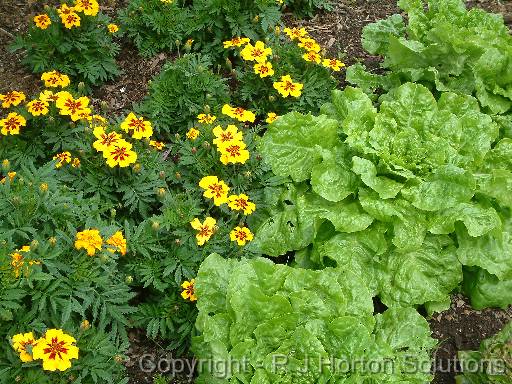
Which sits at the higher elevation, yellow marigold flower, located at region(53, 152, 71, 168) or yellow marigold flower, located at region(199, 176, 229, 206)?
yellow marigold flower, located at region(53, 152, 71, 168)

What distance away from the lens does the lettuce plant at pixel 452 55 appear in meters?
4.43

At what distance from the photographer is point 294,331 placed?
301cm

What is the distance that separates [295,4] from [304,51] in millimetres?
1125

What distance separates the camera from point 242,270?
3195 millimetres

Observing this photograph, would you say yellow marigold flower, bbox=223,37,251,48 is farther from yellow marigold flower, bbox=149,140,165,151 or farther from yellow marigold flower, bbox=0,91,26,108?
yellow marigold flower, bbox=0,91,26,108

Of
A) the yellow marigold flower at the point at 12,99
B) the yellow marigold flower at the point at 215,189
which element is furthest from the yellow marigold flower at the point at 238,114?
the yellow marigold flower at the point at 12,99

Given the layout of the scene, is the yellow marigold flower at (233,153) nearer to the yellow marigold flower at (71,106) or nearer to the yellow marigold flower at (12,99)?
the yellow marigold flower at (71,106)

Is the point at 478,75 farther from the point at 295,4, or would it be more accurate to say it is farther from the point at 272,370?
the point at 272,370

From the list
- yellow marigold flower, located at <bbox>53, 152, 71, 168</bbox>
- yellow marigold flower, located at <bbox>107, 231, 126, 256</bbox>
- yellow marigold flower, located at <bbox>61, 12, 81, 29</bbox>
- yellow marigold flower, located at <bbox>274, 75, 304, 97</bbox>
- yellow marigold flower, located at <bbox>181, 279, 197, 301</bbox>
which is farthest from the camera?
yellow marigold flower, located at <bbox>61, 12, 81, 29</bbox>

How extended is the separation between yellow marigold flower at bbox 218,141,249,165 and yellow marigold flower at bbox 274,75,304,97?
74 centimetres

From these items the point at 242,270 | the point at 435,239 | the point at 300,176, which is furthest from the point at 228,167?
the point at 435,239

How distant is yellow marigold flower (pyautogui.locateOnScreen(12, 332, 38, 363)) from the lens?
2703 mm

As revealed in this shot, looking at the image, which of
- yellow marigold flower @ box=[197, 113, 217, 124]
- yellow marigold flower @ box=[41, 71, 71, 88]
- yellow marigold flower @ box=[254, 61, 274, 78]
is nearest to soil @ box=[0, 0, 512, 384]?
yellow marigold flower @ box=[41, 71, 71, 88]

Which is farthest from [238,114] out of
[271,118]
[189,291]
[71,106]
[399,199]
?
[189,291]
